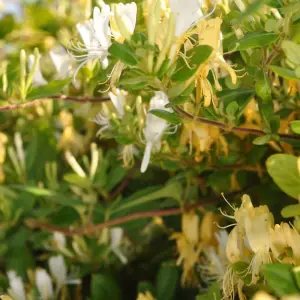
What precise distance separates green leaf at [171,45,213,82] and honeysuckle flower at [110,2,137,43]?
0.13 ft

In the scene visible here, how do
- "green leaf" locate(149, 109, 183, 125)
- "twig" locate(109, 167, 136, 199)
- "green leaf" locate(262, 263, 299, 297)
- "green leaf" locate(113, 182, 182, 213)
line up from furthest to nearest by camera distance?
"twig" locate(109, 167, 136, 199) → "green leaf" locate(113, 182, 182, 213) → "green leaf" locate(149, 109, 183, 125) → "green leaf" locate(262, 263, 299, 297)

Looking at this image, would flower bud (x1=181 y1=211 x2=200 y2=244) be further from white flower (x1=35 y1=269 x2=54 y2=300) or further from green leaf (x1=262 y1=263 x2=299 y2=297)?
green leaf (x1=262 y1=263 x2=299 y2=297)

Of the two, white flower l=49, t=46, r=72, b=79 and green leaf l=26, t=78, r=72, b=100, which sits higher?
green leaf l=26, t=78, r=72, b=100

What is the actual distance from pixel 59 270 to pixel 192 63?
1.15ft

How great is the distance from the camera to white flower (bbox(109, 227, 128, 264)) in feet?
2.22

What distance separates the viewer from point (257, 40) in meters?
0.39

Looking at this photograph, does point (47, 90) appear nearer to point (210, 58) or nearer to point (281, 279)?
point (210, 58)

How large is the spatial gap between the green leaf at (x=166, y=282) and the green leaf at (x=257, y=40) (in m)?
0.30

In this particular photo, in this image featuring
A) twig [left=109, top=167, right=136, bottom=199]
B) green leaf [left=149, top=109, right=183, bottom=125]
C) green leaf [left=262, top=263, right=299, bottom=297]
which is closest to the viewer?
green leaf [left=262, top=263, right=299, bottom=297]

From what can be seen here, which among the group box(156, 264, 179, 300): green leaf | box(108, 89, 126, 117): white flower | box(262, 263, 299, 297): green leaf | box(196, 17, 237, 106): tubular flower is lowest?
box(156, 264, 179, 300): green leaf

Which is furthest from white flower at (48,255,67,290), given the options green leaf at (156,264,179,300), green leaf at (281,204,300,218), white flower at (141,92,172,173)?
green leaf at (281,204,300,218)

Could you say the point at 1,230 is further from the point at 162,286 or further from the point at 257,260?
the point at 257,260

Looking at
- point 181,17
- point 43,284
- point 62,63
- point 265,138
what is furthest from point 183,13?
point 43,284

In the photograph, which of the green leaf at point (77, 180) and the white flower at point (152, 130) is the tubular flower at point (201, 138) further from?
the green leaf at point (77, 180)
